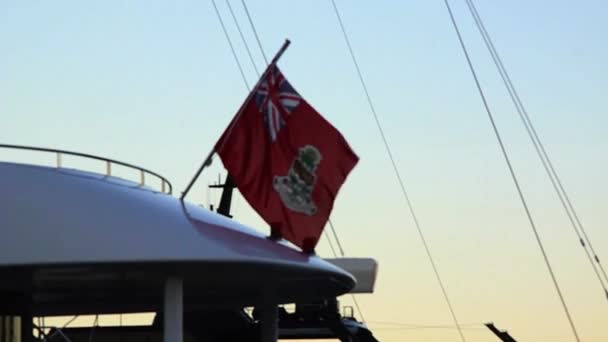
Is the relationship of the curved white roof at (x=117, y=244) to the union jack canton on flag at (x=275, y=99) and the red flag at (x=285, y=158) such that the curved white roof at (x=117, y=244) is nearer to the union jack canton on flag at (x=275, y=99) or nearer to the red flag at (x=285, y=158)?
the red flag at (x=285, y=158)

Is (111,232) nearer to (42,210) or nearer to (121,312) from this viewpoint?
(42,210)

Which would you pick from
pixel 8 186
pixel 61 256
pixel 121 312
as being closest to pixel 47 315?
pixel 121 312

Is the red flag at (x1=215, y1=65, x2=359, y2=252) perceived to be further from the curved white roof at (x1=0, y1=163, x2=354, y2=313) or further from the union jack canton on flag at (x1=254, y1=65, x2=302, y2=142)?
the curved white roof at (x1=0, y1=163, x2=354, y2=313)

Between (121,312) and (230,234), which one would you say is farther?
(121,312)

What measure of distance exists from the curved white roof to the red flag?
550 millimetres

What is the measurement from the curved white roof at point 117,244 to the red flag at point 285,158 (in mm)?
550

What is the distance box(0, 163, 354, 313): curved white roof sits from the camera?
59.5ft

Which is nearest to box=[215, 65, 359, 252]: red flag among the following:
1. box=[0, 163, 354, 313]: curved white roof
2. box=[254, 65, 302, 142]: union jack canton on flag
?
box=[254, 65, 302, 142]: union jack canton on flag

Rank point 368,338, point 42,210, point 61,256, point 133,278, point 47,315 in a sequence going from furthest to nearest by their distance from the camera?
point 368,338, point 47,315, point 133,278, point 42,210, point 61,256

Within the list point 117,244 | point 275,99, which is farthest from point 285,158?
point 117,244

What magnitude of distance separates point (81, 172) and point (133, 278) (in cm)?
227

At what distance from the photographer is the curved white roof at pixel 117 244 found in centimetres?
1814

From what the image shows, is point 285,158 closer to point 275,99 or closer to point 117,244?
point 275,99

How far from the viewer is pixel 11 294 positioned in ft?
68.8
